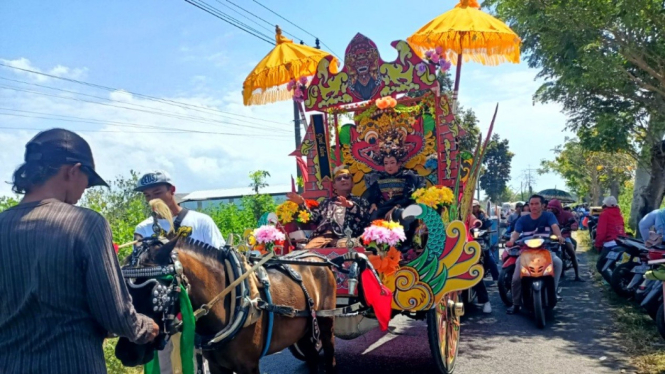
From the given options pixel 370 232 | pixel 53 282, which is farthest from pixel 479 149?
pixel 53 282

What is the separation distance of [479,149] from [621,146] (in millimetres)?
8523

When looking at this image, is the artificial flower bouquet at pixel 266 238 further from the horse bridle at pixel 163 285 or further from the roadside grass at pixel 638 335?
the roadside grass at pixel 638 335

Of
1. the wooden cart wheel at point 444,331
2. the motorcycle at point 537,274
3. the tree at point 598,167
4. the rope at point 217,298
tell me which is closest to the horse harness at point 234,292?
the rope at point 217,298

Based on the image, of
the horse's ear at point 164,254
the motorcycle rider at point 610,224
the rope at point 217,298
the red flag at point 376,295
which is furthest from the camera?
the motorcycle rider at point 610,224

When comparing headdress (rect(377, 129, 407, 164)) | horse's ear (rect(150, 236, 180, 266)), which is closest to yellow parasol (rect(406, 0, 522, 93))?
headdress (rect(377, 129, 407, 164))

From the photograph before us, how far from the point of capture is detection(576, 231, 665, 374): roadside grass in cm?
508

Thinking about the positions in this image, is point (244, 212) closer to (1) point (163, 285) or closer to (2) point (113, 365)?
(2) point (113, 365)

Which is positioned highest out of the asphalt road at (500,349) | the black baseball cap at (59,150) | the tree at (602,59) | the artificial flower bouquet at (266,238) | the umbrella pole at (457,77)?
the tree at (602,59)

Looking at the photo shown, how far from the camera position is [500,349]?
19.5 ft

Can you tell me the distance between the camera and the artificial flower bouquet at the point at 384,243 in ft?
14.8

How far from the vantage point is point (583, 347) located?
5902 millimetres

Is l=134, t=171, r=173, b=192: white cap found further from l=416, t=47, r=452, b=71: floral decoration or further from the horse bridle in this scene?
l=416, t=47, r=452, b=71: floral decoration

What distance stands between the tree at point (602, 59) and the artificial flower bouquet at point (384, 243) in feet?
21.6

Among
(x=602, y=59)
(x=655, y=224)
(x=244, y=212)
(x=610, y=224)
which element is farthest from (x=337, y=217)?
(x=244, y=212)
